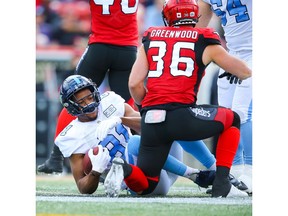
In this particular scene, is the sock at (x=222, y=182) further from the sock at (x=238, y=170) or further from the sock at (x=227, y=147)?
the sock at (x=238, y=170)

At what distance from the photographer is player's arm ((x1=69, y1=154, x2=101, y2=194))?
A: 3.63 meters

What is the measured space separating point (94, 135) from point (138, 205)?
581mm

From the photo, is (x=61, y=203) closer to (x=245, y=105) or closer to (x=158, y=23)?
(x=245, y=105)

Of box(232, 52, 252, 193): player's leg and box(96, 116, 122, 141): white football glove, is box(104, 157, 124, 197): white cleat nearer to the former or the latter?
box(96, 116, 122, 141): white football glove

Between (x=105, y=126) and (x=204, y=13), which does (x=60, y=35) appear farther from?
(x=105, y=126)

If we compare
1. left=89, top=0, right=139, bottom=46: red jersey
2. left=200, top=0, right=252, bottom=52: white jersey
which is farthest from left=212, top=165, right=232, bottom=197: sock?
left=89, top=0, right=139, bottom=46: red jersey

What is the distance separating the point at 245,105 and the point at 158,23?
1.68 m

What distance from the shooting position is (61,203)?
11.1 feet

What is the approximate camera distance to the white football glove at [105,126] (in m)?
3.62

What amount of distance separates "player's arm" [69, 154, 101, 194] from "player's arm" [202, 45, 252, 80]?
2.31ft

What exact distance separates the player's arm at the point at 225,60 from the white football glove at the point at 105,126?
0.47m

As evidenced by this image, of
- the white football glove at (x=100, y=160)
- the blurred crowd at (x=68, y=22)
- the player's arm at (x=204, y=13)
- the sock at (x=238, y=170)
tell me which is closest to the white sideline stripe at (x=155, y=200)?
the white football glove at (x=100, y=160)

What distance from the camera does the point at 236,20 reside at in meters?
4.22
